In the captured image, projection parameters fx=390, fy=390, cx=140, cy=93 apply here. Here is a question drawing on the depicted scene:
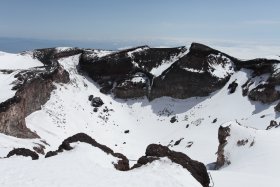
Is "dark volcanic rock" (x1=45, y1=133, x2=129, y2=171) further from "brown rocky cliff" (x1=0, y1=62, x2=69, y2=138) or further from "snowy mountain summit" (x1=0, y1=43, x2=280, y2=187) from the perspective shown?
"brown rocky cliff" (x1=0, y1=62, x2=69, y2=138)

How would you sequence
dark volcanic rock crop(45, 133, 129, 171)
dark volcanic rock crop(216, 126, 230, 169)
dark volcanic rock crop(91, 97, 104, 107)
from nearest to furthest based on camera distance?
dark volcanic rock crop(45, 133, 129, 171) < dark volcanic rock crop(216, 126, 230, 169) < dark volcanic rock crop(91, 97, 104, 107)

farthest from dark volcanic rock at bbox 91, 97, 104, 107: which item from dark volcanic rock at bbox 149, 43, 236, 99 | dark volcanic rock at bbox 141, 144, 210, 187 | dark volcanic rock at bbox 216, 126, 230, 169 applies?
dark volcanic rock at bbox 141, 144, 210, 187

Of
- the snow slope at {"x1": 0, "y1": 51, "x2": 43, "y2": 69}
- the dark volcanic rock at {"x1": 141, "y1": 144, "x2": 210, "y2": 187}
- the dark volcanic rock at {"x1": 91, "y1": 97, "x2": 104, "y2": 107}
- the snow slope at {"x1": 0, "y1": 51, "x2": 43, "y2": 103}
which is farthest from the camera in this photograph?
the snow slope at {"x1": 0, "y1": 51, "x2": 43, "y2": 69}

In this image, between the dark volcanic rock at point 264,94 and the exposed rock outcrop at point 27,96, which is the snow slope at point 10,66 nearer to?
the exposed rock outcrop at point 27,96

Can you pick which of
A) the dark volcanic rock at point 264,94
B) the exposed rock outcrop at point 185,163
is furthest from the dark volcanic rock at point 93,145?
the dark volcanic rock at point 264,94

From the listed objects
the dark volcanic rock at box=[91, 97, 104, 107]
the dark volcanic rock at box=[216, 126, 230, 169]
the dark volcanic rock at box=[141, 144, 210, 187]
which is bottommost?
the dark volcanic rock at box=[91, 97, 104, 107]

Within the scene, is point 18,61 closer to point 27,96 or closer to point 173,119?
point 27,96

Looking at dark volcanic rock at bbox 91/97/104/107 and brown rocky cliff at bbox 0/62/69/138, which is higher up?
brown rocky cliff at bbox 0/62/69/138

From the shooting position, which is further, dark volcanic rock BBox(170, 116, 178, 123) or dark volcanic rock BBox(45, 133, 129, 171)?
dark volcanic rock BBox(170, 116, 178, 123)

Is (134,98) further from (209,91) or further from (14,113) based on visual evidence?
(14,113)
